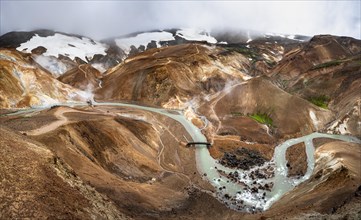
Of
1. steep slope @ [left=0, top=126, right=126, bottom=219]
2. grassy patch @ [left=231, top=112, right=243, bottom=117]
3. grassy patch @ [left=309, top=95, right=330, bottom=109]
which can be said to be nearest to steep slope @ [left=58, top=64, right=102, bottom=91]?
grassy patch @ [left=231, top=112, right=243, bottom=117]

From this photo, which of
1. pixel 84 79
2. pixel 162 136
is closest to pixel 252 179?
pixel 162 136

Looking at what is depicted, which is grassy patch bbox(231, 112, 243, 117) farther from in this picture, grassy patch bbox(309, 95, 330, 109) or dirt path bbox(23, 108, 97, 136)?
dirt path bbox(23, 108, 97, 136)

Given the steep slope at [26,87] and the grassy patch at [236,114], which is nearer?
the steep slope at [26,87]

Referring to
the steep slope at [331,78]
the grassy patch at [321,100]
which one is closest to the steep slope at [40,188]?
the steep slope at [331,78]

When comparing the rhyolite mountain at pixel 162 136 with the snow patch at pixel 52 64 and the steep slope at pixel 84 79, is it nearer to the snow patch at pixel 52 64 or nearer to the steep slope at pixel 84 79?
the steep slope at pixel 84 79

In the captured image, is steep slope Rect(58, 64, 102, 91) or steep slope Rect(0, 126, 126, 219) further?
steep slope Rect(58, 64, 102, 91)

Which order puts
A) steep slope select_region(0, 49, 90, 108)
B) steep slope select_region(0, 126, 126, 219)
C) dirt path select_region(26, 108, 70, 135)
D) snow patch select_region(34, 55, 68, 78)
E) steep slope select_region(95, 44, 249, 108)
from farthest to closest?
1. snow patch select_region(34, 55, 68, 78)
2. steep slope select_region(95, 44, 249, 108)
3. steep slope select_region(0, 49, 90, 108)
4. dirt path select_region(26, 108, 70, 135)
5. steep slope select_region(0, 126, 126, 219)
